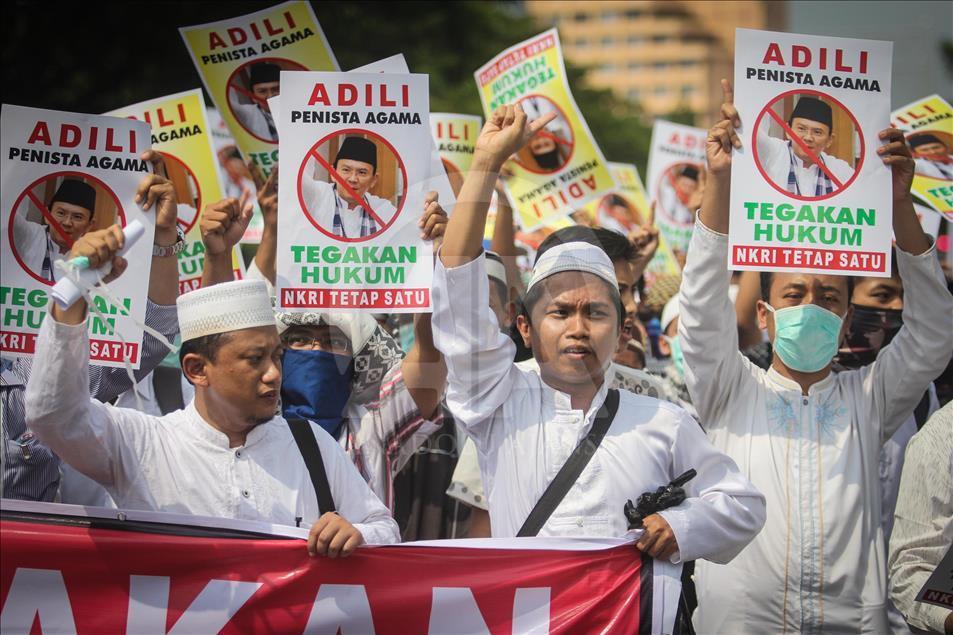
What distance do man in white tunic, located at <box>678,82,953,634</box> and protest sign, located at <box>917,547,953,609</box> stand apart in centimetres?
30

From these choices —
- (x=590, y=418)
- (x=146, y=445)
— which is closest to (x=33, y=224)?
(x=146, y=445)

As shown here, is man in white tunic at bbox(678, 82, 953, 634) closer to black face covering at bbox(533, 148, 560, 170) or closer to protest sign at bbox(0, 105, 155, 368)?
protest sign at bbox(0, 105, 155, 368)

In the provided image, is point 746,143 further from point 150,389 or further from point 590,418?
point 150,389

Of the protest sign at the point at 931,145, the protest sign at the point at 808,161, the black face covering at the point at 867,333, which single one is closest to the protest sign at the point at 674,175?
the protest sign at the point at 931,145

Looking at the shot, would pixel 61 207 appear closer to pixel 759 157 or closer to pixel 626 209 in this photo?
pixel 759 157

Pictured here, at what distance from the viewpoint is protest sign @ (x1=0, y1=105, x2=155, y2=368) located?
4234 mm

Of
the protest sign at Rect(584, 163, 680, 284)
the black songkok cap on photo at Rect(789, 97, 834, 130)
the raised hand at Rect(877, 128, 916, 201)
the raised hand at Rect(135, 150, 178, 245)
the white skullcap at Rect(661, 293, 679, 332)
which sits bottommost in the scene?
the raised hand at Rect(135, 150, 178, 245)

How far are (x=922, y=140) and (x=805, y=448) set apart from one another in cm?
223

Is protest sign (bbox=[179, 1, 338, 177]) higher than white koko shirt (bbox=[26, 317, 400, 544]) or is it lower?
higher

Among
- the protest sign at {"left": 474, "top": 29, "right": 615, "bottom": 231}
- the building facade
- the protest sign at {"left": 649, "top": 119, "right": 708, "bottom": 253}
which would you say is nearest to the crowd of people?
the protest sign at {"left": 474, "top": 29, "right": 615, "bottom": 231}

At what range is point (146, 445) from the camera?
3896mm

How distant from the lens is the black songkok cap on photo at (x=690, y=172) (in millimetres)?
9894

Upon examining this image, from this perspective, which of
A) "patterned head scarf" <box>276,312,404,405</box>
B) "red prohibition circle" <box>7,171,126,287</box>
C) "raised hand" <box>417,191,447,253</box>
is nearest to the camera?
"red prohibition circle" <box>7,171,126,287</box>

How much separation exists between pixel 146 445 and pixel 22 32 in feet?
34.3
